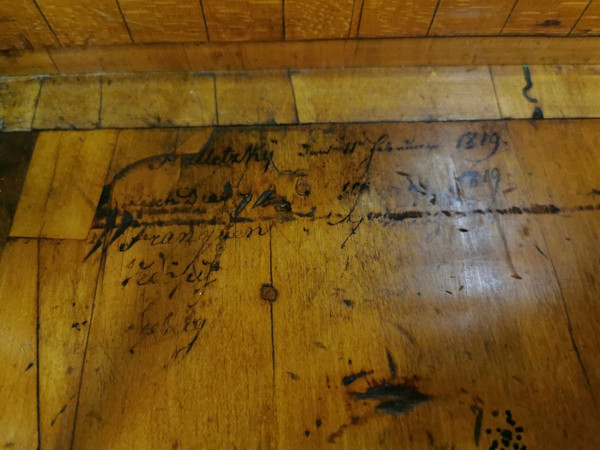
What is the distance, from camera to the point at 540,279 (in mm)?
1135

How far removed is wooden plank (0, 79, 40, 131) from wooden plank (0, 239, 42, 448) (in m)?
0.39

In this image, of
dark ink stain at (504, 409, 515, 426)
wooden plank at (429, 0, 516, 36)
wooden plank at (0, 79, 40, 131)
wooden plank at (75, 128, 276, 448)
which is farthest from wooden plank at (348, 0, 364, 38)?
dark ink stain at (504, 409, 515, 426)

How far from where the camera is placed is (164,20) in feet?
4.05

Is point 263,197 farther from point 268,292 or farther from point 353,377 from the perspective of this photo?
point 353,377

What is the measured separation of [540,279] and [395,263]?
1.25ft

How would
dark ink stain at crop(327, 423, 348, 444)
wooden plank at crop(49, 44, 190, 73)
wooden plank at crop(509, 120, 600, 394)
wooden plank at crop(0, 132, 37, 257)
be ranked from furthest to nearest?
wooden plank at crop(49, 44, 190, 73)
wooden plank at crop(0, 132, 37, 257)
wooden plank at crop(509, 120, 600, 394)
dark ink stain at crop(327, 423, 348, 444)

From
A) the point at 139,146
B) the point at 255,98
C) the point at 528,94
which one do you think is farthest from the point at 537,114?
the point at 139,146

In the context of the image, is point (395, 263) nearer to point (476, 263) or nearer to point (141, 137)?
point (476, 263)

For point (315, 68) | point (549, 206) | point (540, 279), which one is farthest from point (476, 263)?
point (315, 68)

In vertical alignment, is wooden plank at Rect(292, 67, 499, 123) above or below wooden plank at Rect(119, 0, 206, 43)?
below

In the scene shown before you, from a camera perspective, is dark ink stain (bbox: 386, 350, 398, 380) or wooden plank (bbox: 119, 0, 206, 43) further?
wooden plank (bbox: 119, 0, 206, 43)

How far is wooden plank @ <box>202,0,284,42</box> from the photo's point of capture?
3.96 ft

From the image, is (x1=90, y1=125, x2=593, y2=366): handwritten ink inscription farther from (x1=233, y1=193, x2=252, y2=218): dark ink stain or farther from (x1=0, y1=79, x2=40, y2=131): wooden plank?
(x1=0, y1=79, x2=40, y2=131): wooden plank

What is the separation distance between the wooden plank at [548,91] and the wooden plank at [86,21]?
1165mm
